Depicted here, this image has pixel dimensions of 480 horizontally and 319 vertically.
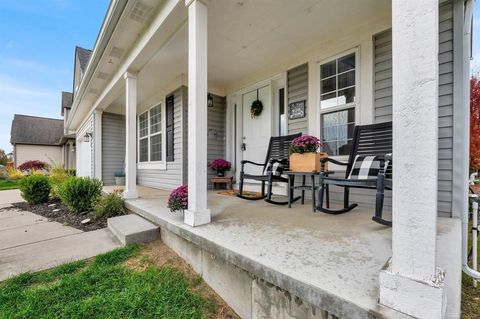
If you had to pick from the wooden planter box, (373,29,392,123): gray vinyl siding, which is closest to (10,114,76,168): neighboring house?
the wooden planter box

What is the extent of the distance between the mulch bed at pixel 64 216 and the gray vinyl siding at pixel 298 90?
321cm

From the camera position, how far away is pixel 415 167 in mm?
823

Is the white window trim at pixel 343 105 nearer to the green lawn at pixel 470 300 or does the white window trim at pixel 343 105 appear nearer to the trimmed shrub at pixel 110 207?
the green lawn at pixel 470 300

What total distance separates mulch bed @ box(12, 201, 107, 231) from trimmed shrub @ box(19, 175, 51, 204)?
0.17 meters

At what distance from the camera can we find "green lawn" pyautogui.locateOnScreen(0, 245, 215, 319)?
1380mm

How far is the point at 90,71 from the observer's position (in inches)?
182

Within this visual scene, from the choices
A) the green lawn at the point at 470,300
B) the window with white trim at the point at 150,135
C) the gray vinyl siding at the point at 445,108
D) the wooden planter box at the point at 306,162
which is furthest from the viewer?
the window with white trim at the point at 150,135

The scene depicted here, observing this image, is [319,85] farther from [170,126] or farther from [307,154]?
[170,126]

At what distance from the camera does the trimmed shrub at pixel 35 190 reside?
16.8ft

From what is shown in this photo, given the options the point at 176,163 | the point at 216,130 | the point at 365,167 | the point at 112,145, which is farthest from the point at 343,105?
the point at 112,145

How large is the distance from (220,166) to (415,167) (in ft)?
12.9

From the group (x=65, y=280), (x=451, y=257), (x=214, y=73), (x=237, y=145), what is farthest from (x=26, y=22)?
(x=451, y=257)

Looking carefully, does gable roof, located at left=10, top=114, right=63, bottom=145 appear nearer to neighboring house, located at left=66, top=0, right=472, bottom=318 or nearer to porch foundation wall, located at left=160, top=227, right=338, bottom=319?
neighboring house, located at left=66, top=0, right=472, bottom=318

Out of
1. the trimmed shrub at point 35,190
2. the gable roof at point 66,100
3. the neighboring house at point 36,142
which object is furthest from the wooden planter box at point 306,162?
the neighboring house at point 36,142
